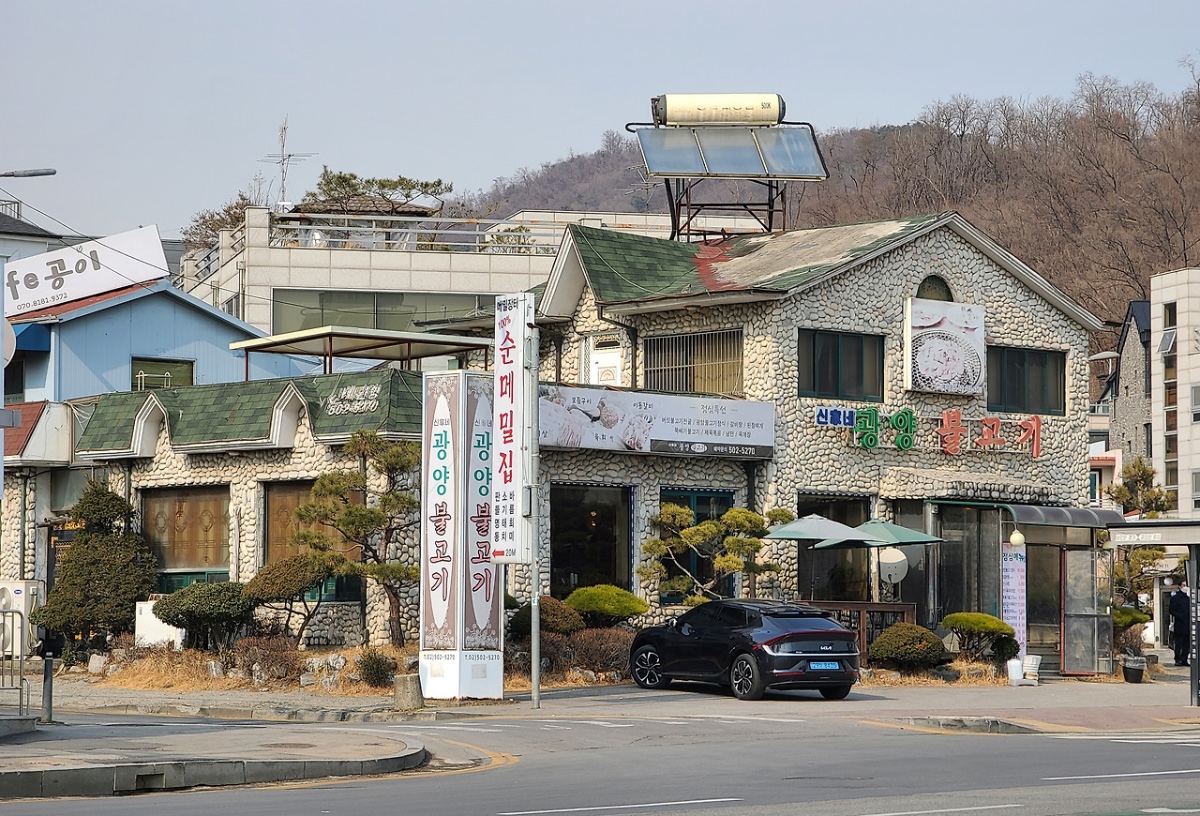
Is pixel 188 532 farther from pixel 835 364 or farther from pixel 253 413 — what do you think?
pixel 835 364

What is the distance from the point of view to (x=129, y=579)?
3369cm

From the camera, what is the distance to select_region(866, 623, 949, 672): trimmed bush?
31625mm

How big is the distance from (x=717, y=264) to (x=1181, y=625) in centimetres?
1326

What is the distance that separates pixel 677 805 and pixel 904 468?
24019 millimetres

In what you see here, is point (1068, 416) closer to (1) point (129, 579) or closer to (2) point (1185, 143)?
(1) point (129, 579)

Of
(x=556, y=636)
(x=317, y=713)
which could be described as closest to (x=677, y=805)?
(x=317, y=713)

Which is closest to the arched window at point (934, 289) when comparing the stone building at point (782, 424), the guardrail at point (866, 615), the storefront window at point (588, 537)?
the stone building at point (782, 424)

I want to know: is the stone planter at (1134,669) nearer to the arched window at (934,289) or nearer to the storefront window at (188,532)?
the arched window at (934,289)

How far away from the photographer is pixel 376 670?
92.2ft

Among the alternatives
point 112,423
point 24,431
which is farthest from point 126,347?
point 112,423

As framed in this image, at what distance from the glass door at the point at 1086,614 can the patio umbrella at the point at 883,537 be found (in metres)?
3.16

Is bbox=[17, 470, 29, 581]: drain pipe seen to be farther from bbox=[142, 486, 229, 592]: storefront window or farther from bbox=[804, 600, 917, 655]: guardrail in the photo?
bbox=[804, 600, 917, 655]: guardrail

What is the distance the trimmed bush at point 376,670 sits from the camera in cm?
2808

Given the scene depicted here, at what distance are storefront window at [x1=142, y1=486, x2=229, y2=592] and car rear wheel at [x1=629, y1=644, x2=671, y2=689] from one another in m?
9.65
